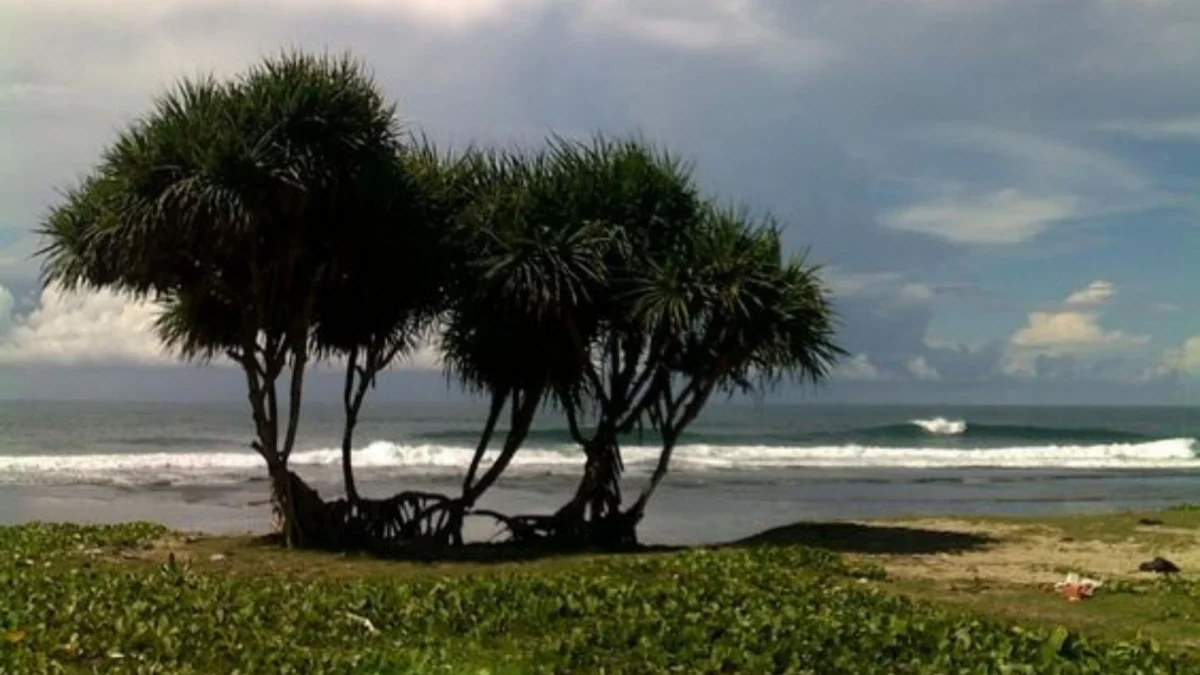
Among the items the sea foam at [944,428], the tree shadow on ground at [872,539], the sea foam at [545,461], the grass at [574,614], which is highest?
the sea foam at [944,428]

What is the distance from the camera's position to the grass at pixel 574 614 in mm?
8625

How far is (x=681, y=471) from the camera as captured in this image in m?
42.5

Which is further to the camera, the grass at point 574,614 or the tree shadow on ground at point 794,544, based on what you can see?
the tree shadow on ground at point 794,544

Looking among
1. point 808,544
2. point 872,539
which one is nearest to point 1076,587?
point 808,544

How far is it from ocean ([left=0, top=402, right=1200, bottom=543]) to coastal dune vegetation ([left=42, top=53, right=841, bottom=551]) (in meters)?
2.30

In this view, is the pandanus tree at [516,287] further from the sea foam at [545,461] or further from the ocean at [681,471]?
the sea foam at [545,461]

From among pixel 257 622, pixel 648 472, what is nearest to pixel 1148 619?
pixel 257 622

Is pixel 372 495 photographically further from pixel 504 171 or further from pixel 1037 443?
pixel 1037 443

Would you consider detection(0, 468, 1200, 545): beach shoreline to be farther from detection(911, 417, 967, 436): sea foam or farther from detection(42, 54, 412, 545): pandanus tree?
detection(911, 417, 967, 436): sea foam

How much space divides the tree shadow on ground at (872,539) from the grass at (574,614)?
65 centimetres

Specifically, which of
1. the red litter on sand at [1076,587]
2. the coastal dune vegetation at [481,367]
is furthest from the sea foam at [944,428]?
the red litter on sand at [1076,587]

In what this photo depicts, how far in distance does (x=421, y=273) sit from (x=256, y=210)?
2.19 metres

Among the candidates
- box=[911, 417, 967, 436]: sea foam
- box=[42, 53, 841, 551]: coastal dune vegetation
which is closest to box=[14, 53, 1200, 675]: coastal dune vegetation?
box=[42, 53, 841, 551]: coastal dune vegetation

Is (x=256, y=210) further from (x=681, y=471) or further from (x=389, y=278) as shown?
(x=681, y=471)
